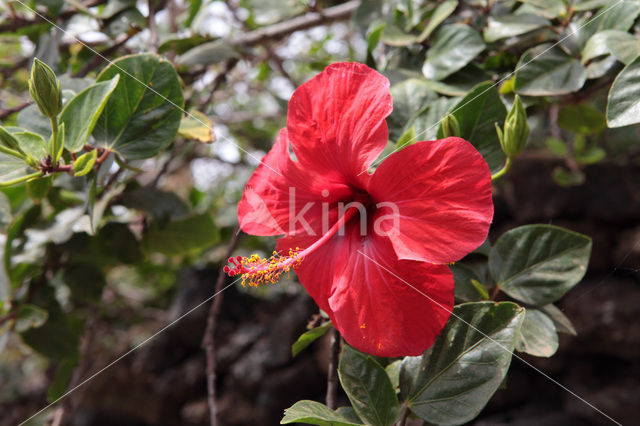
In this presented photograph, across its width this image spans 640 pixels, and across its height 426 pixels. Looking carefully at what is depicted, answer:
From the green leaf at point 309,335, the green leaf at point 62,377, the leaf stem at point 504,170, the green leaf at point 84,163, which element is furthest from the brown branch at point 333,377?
the green leaf at point 62,377

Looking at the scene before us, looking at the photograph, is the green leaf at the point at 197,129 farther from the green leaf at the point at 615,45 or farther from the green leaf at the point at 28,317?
the green leaf at the point at 615,45

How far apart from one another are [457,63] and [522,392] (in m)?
1.71

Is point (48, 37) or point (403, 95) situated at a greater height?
point (48, 37)

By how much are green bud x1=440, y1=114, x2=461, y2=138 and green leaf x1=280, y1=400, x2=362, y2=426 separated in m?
0.42

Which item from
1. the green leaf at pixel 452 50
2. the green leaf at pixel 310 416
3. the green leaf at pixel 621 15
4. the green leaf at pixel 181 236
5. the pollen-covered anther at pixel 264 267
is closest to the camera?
the green leaf at pixel 310 416

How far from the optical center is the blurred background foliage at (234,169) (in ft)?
2.75

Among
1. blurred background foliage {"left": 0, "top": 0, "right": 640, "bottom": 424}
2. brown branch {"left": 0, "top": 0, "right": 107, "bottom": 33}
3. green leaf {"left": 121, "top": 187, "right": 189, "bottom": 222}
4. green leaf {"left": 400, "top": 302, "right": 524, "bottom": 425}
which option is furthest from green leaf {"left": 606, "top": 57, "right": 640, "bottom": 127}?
brown branch {"left": 0, "top": 0, "right": 107, "bottom": 33}

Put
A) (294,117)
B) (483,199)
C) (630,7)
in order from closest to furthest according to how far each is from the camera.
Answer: (483,199), (294,117), (630,7)

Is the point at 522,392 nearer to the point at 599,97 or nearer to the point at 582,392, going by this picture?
the point at 582,392

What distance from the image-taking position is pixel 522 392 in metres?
2.06

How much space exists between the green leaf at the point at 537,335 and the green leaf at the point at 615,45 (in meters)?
0.42

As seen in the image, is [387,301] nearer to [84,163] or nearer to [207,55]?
[84,163]

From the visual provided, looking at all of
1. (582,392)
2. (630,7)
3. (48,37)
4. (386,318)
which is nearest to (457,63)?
(630,7)

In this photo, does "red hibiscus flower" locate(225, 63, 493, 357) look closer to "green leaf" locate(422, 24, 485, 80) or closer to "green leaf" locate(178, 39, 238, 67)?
"green leaf" locate(422, 24, 485, 80)
